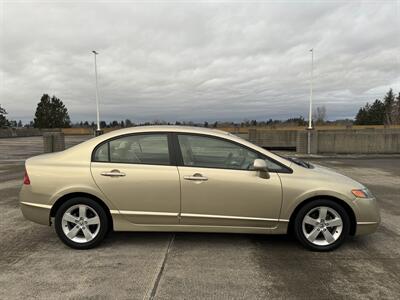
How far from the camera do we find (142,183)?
396cm

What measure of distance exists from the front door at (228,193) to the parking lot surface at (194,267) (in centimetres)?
43

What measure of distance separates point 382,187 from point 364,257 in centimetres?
524

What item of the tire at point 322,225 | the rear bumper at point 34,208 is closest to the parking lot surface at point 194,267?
the tire at point 322,225

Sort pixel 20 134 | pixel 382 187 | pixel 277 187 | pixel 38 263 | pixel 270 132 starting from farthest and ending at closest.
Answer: pixel 20 134 → pixel 270 132 → pixel 382 187 → pixel 277 187 → pixel 38 263

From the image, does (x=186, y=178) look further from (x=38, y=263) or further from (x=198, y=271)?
(x=38, y=263)

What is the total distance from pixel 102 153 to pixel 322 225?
3006 mm

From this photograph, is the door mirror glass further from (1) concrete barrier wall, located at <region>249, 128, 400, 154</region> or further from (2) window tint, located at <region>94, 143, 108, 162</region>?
(1) concrete barrier wall, located at <region>249, 128, 400, 154</region>

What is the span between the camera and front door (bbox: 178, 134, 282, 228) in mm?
3918

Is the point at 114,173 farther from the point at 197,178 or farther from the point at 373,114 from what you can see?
the point at 373,114

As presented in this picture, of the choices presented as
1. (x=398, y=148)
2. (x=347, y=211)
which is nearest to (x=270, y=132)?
(x=398, y=148)

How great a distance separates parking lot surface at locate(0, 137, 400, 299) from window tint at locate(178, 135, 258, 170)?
1100 millimetres

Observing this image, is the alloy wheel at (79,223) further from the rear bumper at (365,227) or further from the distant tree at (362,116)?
the distant tree at (362,116)

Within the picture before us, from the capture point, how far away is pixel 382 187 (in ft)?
27.2

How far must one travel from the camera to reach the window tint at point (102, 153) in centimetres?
412
